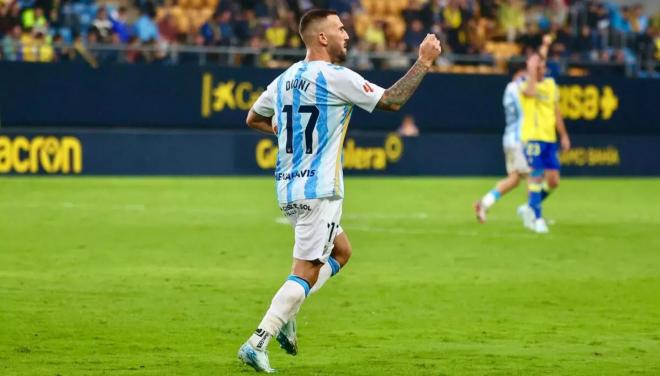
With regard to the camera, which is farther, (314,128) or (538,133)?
(538,133)

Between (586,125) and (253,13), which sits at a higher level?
(253,13)

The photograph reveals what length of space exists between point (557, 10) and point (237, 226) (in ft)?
60.6

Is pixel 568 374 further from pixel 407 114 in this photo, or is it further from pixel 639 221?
pixel 407 114

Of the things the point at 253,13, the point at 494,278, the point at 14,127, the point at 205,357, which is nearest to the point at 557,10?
the point at 253,13

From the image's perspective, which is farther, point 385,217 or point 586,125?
point 586,125

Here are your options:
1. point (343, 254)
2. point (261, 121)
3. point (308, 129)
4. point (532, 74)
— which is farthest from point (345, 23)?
point (308, 129)

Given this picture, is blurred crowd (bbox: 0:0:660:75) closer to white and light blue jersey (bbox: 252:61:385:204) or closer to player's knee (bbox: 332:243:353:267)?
player's knee (bbox: 332:243:353:267)

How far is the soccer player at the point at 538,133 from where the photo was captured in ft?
60.0

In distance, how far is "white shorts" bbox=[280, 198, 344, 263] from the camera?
8102 millimetres

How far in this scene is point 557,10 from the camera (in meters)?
34.8

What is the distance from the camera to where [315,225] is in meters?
8.11

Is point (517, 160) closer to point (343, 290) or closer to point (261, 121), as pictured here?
point (343, 290)

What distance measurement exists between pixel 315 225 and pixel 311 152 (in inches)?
17.1

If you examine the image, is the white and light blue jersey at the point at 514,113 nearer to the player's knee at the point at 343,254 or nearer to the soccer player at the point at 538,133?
the soccer player at the point at 538,133
